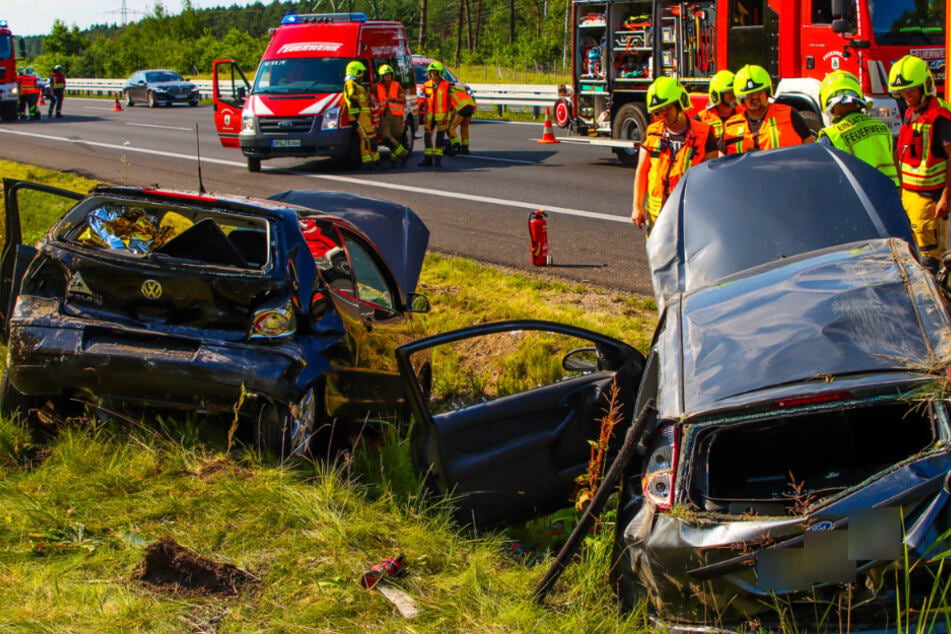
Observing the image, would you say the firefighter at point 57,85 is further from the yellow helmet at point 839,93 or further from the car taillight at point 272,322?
the car taillight at point 272,322

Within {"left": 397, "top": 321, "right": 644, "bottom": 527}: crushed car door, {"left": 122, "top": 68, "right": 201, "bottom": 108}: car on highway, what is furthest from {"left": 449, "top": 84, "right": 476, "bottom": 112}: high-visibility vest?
{"left": 122, "top": 68, "right": 201, "bottom": 108}: car on highway

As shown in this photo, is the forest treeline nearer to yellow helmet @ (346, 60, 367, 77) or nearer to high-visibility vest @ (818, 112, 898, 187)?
yellow helmet @ (346, 60, 367, 77)

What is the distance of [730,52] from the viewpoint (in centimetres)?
1428

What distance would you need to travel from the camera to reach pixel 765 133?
722 centimetres

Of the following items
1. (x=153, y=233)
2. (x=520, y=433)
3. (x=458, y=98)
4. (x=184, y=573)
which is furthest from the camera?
(x=458, y=98)

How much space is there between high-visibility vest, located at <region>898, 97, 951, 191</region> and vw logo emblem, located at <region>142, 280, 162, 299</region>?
481 cm

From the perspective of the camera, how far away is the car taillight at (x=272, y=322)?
4887mm

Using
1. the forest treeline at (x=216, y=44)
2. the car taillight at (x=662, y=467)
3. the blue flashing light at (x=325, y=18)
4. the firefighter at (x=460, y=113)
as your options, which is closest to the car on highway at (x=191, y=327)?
the car taillight at (x=662, y=467)

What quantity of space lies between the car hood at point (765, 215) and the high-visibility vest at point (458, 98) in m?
12.6

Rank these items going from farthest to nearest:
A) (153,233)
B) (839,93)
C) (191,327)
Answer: (839,93), (153,233), (191,327)

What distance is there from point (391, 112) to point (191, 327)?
1313 cm

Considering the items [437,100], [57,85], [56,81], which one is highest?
[56,81]

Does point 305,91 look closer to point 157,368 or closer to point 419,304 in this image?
point 419,304

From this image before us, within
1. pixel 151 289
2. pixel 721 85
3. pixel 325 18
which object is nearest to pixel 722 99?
pixel 721 85
